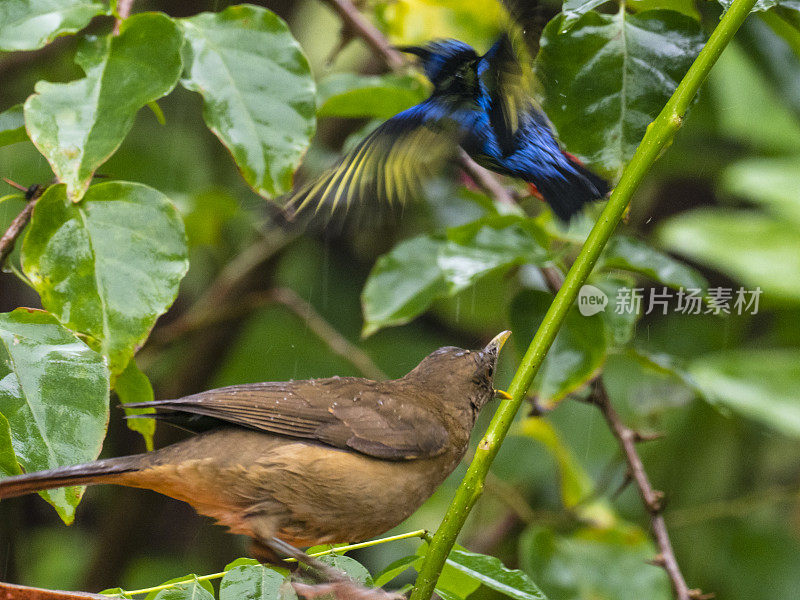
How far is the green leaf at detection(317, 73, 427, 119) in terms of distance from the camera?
1812mm

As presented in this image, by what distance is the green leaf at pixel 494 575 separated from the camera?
1106 millimetres

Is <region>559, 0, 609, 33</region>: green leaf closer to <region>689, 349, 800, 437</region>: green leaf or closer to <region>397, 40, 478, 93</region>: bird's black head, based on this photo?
<region>397, 40, 478, 93</region>: bird's black head

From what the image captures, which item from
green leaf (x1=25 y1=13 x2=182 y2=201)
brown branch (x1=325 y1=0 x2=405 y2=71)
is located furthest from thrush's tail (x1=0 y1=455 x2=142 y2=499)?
brown branch (x1=325 y1=0 x2=405 y2=71)

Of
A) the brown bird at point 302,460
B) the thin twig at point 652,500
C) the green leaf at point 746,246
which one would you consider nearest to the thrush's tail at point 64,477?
the brown bird at point 302,460

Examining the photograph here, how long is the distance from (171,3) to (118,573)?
1.81 metres

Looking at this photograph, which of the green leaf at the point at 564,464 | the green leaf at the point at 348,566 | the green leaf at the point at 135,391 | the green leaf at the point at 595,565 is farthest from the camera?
the green leaf at the point at 564,464

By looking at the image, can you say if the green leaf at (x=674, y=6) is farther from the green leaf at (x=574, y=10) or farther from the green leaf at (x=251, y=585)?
the green leaf at (x=251, y=585)

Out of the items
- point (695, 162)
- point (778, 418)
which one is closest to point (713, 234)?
point (695, 162)

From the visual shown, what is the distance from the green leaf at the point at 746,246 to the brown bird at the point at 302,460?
1.96 metres

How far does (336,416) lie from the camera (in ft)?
3.79

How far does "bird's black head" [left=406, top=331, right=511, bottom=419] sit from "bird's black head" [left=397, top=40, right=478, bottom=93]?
15.0 inches

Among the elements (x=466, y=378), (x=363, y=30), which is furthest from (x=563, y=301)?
(x=363, y=30)

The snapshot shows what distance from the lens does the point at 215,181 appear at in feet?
10.2

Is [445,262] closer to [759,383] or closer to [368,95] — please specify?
[368,95]
